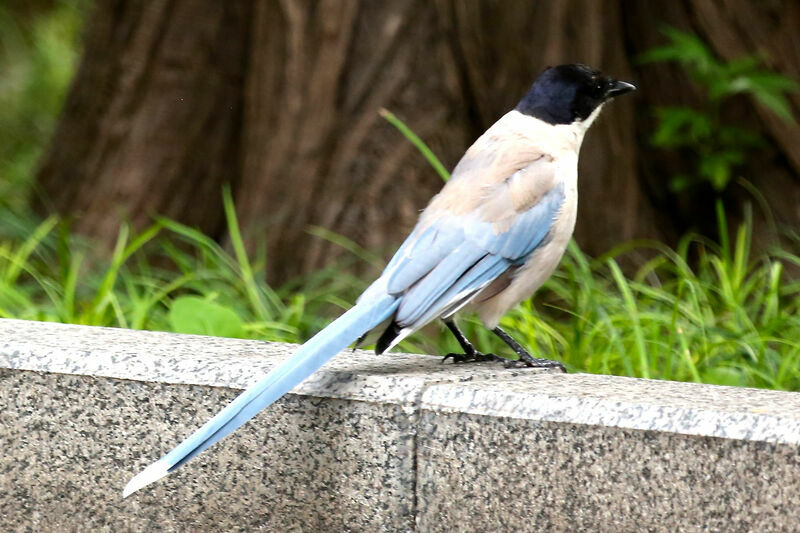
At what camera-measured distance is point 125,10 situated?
630 centimetres

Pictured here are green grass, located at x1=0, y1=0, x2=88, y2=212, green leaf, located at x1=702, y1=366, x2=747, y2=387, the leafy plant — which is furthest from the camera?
green grass, located at x1=0, y1=0, x2=88, y2=212

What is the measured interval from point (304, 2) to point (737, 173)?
222 centimetres

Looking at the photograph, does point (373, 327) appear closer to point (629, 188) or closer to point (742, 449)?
point (742, 449)

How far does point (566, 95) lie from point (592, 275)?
6.43ft

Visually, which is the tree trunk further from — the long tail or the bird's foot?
the long tail

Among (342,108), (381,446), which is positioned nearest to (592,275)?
(342,108)

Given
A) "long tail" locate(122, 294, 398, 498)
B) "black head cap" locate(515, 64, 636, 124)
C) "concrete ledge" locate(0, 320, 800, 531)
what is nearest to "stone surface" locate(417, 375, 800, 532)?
"concrete ledge" locate(0, 320, 800, 531)

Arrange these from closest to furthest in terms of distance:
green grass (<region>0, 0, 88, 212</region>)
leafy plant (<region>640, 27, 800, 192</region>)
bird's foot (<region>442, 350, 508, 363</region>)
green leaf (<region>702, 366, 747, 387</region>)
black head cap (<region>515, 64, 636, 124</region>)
Result: 1. bird's foot (<region>442, 350, 508, 363</region>)
2. black head cap (<region>515, 64, 636, 124</region>)
3. green leaf (<region>702, 366, 747, 387</region>)
4. leafy plant (<region>640, 27, 800, 192</region>)
5. green grass (<region>0, 0, 88, 212</region>)

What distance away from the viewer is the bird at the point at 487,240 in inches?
115

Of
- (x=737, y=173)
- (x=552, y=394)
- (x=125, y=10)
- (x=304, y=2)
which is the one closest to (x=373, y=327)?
(x=552, y=394)

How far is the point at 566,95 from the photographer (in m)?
3.62

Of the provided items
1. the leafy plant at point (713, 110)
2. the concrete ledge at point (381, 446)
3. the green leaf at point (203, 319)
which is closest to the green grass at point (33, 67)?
the leafy plant at point (713, 110)

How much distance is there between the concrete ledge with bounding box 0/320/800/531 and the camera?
255 centimetres

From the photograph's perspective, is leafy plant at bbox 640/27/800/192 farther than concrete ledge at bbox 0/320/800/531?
Yes
